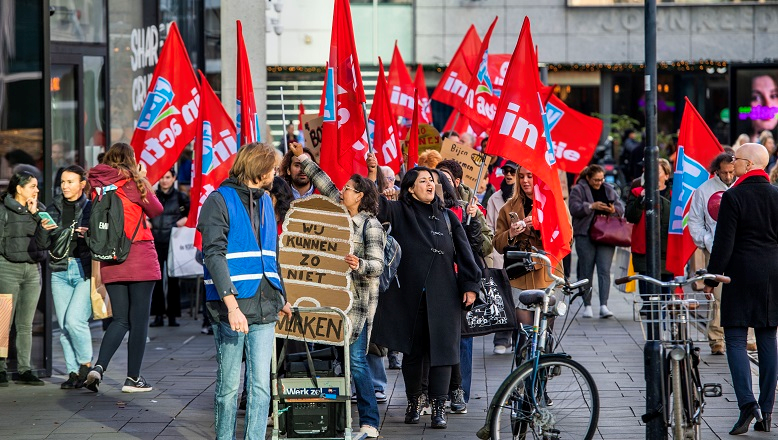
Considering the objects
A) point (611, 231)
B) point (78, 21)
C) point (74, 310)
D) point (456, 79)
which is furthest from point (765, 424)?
point (456, 79)

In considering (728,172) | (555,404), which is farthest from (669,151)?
(555,404)

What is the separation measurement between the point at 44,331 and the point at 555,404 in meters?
4.98

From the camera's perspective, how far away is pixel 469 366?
927 cm

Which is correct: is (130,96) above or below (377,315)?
above

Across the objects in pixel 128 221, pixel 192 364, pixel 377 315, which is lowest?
pixel 192 364

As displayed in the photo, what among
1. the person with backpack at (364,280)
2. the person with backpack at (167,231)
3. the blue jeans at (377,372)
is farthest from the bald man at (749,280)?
the person with backpack at (167,231)

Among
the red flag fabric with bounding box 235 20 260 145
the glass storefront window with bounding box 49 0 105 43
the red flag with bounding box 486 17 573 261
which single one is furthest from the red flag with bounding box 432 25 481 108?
the red flag with bounding box 486 17 573 261

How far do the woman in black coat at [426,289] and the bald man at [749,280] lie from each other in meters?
1.68

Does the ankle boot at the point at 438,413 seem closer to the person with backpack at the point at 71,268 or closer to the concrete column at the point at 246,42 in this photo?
the person with backpack at the point at 71,268

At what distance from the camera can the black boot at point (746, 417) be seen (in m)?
8.01

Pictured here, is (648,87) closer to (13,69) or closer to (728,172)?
(728,172)

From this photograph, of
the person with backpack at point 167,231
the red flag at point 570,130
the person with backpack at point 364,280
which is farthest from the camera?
the red flag at point 570,130

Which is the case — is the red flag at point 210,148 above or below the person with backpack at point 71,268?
above

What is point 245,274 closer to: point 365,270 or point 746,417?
point 365,270
